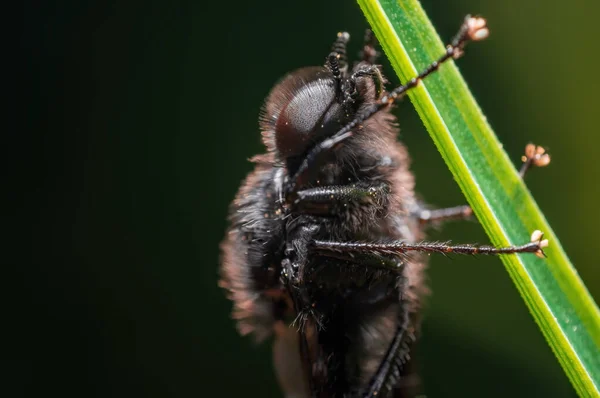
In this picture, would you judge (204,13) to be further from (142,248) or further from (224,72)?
(142,248)

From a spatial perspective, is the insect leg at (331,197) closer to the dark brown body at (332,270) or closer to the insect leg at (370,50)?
the dark brown body at (332,270)

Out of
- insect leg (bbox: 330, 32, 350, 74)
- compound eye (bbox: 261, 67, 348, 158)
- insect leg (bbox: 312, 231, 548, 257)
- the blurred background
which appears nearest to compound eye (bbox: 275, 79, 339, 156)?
compound eye (bbox: 261, 67, 348, 158)

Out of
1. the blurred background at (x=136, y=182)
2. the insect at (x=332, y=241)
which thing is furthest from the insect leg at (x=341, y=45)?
the blurred background at (x=136, y=182)

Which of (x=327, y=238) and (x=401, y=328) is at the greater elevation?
(x=327, y=238)

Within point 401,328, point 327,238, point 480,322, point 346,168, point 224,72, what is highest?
point 224,72

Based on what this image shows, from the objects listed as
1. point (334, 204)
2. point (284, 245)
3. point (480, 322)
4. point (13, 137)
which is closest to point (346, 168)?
point (334, 204)

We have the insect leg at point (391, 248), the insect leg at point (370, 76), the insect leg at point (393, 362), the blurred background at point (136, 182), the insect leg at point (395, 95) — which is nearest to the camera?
the insect leg at point (395, 95)

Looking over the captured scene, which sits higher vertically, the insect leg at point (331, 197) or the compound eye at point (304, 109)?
the compound eye at point (304, 109)
